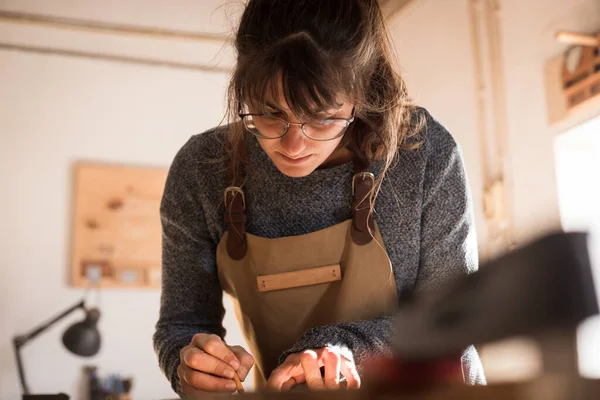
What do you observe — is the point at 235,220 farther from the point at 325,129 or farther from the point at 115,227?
the point at 115,227

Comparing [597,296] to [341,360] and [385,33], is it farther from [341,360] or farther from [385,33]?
[385,33]

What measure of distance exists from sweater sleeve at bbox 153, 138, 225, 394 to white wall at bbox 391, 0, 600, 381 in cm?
140

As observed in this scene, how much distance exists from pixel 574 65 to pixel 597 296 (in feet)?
8.20

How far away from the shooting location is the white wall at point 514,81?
2793 mm

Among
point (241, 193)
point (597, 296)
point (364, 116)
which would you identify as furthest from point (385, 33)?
point (597, 296)

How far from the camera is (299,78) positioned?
982mm

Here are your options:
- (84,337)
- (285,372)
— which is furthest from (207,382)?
(84,337)

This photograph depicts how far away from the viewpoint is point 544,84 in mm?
2836

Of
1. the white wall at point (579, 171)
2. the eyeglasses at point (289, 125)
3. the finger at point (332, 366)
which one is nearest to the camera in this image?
the finger at point (332, 366)

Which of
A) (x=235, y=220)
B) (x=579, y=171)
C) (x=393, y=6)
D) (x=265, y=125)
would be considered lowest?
(x=235, y=220)

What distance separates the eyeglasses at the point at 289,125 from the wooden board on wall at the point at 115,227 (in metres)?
3.08

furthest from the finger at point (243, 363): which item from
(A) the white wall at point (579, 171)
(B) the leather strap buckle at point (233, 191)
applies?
(A) the white wall at point (579, 171)

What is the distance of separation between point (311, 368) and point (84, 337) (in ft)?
9.42

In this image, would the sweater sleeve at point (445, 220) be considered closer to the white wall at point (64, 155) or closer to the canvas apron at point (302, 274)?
the canvas apron at point (302, 274)
